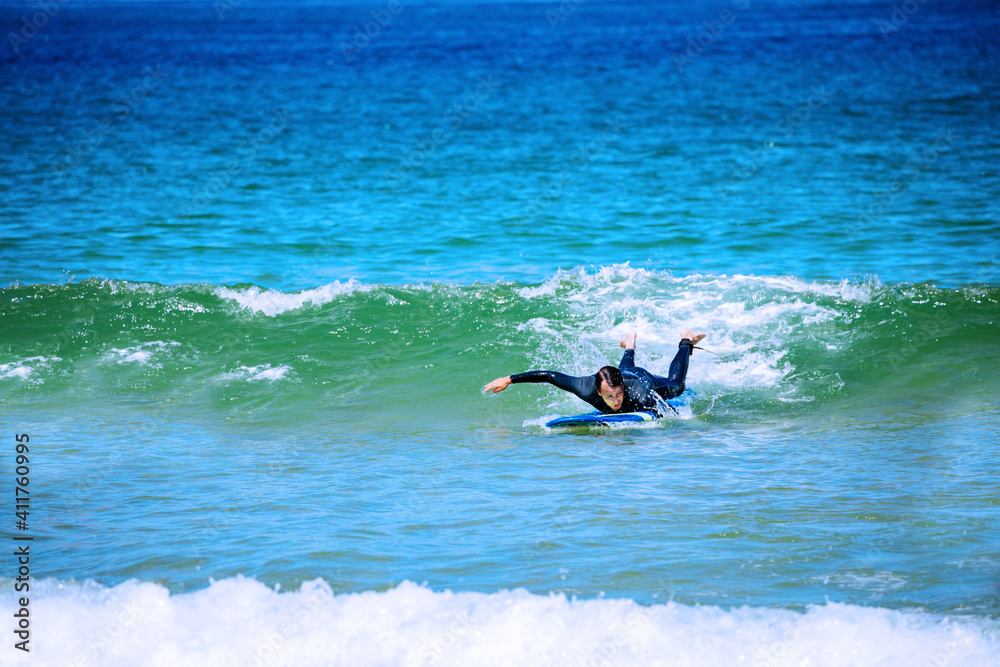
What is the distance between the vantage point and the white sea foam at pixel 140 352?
1301 centimetres

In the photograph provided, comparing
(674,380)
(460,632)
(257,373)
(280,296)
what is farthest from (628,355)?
(280,296)

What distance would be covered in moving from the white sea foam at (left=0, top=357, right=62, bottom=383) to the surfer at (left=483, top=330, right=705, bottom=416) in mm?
6236

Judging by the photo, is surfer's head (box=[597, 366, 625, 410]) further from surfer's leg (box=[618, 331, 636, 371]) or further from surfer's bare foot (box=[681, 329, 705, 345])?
surfer's bare foot (box=[681, 329, 705, 345])

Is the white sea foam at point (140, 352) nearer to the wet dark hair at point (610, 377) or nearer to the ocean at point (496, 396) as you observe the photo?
the ocean at point (496, 396)

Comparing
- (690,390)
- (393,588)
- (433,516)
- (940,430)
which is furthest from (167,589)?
(940,430)

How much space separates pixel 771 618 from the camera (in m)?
6.22

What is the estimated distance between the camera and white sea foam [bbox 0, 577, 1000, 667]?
19.6 feet

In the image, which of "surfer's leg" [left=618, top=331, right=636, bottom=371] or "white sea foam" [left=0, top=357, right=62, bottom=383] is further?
"white sea foam" [left=0, top=357, right=62, bottom=383]

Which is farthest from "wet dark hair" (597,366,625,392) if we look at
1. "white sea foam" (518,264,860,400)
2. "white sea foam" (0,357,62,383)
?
"white sea foam" (0,357,62,383)

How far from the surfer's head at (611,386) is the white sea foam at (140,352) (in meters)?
6.06

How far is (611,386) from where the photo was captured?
10234 millimetres

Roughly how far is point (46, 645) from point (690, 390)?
7177mm

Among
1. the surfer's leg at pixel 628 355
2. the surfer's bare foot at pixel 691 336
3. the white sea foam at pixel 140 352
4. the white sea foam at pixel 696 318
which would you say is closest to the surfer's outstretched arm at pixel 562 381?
the surfer's leg at pixel 628 355

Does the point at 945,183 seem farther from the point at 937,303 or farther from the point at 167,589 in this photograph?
the point at 167,589
